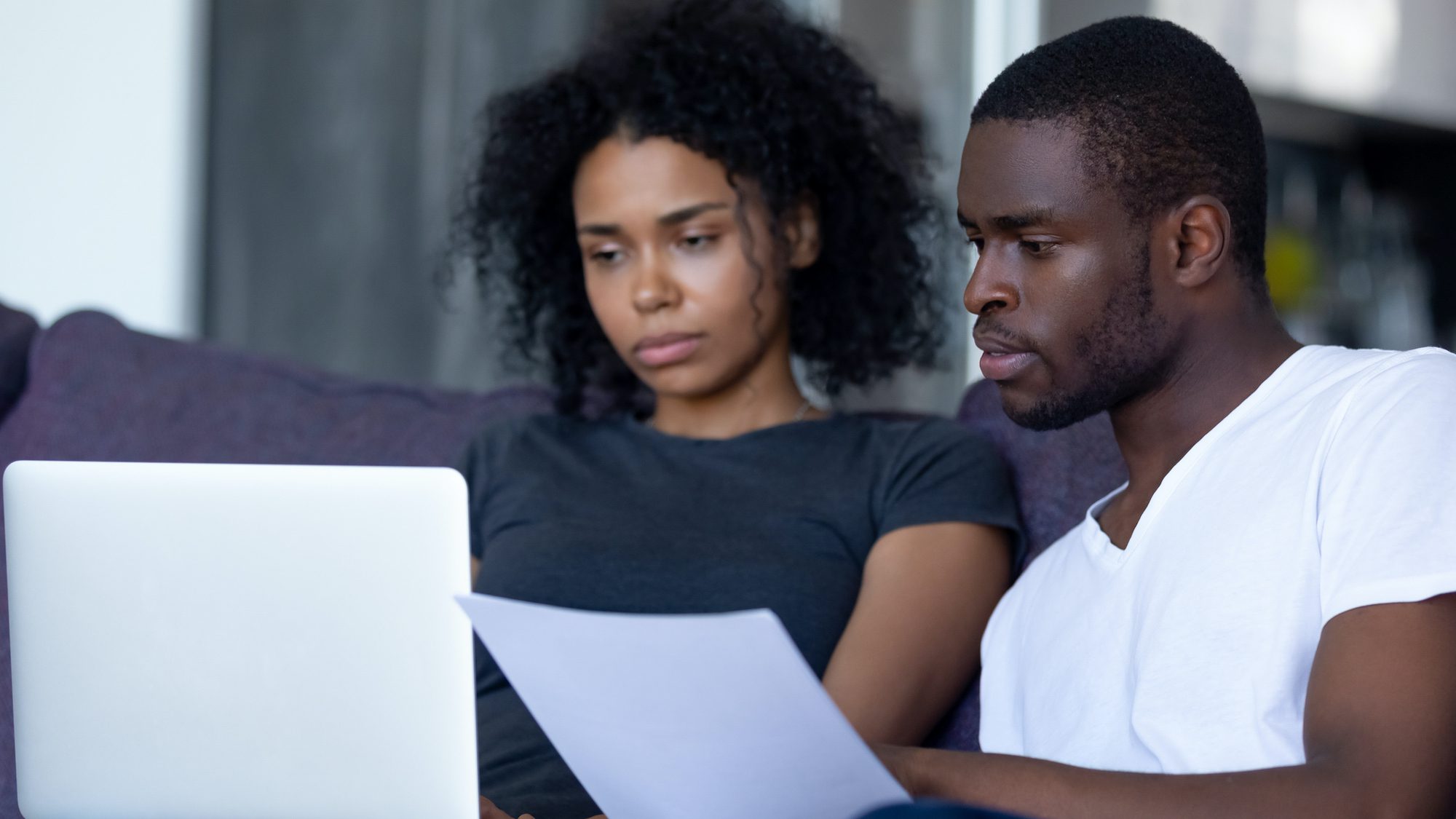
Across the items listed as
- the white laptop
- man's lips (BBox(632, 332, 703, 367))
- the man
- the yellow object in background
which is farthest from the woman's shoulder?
the yellow object in background

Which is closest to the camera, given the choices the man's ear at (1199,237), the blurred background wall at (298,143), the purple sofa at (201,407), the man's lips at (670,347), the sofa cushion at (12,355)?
the man's ear at (1199,237)

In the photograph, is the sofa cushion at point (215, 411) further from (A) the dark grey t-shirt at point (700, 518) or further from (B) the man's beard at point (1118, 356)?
(B) the man's beard at point (1118, 356)

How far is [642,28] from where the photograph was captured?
1.73 meters

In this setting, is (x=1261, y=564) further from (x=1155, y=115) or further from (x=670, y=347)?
(x=670, y=347)

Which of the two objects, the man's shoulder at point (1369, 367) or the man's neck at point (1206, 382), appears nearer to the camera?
the man's shoulder at point (1369, 367)

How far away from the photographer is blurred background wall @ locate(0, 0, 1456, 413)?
8.70ft

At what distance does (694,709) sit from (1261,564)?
37 cm

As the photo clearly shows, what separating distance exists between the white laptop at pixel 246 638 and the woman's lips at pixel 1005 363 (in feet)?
1.27

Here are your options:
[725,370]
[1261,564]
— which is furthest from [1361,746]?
[725,370]

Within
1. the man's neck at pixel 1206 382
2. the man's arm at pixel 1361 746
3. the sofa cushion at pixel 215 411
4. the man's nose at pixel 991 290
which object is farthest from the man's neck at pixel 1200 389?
the sofa cushion at pixel 215 411

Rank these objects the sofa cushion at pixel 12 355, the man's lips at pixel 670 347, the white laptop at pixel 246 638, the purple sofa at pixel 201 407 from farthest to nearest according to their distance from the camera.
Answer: the sofa cushion at pixel 12 355, the purple sofa at pixel 201 407, the man's lips at pixel 670 347, the white laptop at pixel 246 638

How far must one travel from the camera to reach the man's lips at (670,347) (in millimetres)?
1551

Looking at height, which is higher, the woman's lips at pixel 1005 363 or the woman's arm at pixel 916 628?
the woman's lips at pixel 1005 363

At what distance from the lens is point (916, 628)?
1298mm
